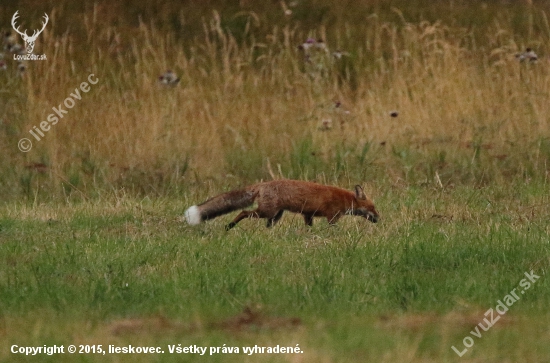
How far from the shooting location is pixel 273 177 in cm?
1030

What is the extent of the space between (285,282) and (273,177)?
14.0 ft

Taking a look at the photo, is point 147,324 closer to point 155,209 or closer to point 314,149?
point 155,209

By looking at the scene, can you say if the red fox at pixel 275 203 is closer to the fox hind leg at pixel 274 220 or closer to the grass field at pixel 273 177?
the fox hind leg at pixel 274 220

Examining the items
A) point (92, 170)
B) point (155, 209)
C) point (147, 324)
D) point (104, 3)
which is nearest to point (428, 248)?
point (147, 324)

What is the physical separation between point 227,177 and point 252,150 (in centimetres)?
58

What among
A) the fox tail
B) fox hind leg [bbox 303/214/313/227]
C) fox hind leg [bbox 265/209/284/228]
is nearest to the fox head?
fox hind leg [bbox 303/214/313/227]

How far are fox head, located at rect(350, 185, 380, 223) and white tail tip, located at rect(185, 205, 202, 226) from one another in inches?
55.1

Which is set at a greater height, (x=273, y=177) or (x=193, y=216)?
(x=273, y=177)

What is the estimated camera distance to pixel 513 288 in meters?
5.92

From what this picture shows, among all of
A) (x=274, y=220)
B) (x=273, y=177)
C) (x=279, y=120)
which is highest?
(x=279, y=120)

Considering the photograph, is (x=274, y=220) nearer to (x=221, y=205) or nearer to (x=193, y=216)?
(x=221, y=205)

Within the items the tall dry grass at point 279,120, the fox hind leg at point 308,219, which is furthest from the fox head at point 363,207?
the tall dry grass at point 279,120

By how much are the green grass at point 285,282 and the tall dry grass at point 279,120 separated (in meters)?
1.86

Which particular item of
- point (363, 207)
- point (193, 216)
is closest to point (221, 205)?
point (193, 216)
